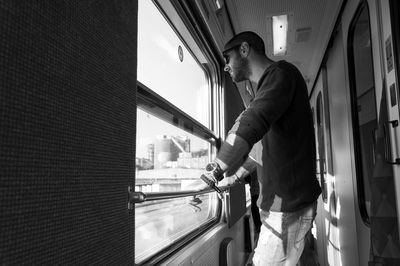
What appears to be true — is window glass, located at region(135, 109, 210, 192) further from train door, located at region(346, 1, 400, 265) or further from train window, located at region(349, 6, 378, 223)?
train window, located at region(349, 6, 378, 223)

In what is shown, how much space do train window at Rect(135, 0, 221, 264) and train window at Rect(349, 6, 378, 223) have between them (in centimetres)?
125

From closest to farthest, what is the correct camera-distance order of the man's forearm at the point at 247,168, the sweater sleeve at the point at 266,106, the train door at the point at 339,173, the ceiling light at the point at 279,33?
the sweater sleeve at the point at 266,106
the man's forearm at the point at 247,168
the train door at the point at 339,173
the ceiling light at the point at 279,33

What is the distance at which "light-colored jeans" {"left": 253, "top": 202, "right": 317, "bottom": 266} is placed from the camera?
4.58 ft

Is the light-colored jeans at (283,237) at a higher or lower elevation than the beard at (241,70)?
lower

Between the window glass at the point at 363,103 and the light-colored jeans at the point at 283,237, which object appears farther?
the window glass at the point at 363,103

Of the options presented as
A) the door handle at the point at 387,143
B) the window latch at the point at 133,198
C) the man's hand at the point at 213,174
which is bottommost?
the window latch at the point at 133,198

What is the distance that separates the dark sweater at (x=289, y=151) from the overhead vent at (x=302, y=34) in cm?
229

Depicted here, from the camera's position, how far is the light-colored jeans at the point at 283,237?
1.40 meters

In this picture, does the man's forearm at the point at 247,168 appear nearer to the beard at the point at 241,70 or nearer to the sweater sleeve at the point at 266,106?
the beard at the point at 241,70

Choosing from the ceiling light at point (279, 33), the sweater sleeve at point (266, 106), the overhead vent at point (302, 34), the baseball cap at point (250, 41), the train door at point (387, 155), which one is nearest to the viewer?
the sweater sleeve at point (266, 106)

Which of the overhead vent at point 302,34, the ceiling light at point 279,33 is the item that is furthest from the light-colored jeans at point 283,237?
the overhead vent at point 302,34

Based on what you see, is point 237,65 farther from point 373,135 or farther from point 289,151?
point 373,135

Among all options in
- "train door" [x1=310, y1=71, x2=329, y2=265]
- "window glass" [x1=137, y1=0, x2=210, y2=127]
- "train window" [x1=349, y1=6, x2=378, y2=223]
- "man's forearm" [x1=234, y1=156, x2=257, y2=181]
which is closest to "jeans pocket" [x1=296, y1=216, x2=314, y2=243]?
"man's forearm" [x1=234, y1=156, x2=257, y2=181]

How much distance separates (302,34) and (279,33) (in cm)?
26
